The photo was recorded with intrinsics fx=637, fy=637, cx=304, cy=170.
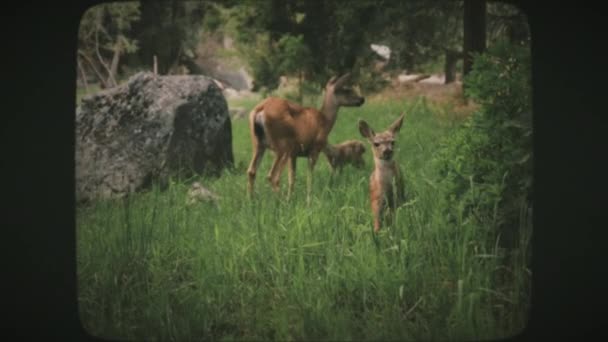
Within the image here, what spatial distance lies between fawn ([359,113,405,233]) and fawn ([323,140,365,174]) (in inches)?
3.9

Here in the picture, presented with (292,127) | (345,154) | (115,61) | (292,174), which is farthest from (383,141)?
(115,61)

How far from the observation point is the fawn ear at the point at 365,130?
2439 mm

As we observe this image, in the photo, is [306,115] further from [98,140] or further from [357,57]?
[98,140]

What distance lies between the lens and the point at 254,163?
8.60 ft

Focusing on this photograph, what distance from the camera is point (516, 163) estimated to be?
243 cm

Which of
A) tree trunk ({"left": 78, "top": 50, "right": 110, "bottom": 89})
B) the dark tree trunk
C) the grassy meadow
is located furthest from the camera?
tree trunk ({"left": 78, "top": 50, "right": 110, "bottom": 89})

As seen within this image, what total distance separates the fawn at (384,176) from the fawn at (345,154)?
0.10m

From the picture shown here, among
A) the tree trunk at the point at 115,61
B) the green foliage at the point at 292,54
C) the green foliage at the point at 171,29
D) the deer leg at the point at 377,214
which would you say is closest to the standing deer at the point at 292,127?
the green foliage at the point at 292,54

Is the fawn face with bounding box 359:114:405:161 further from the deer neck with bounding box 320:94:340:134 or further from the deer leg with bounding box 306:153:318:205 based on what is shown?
the deer leg with bounding box 306:153:318:205

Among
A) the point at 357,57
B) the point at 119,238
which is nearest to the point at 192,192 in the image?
the point at 119,238

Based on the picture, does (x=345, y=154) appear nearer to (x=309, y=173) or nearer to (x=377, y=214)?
(x=309, y=173)

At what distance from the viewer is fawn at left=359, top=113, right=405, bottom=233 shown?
2.33m

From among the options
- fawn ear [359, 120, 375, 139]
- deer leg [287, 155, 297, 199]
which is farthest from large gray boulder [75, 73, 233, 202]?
fawn ear [359, 120, 375, 139]

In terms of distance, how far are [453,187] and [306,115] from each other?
654 mm
